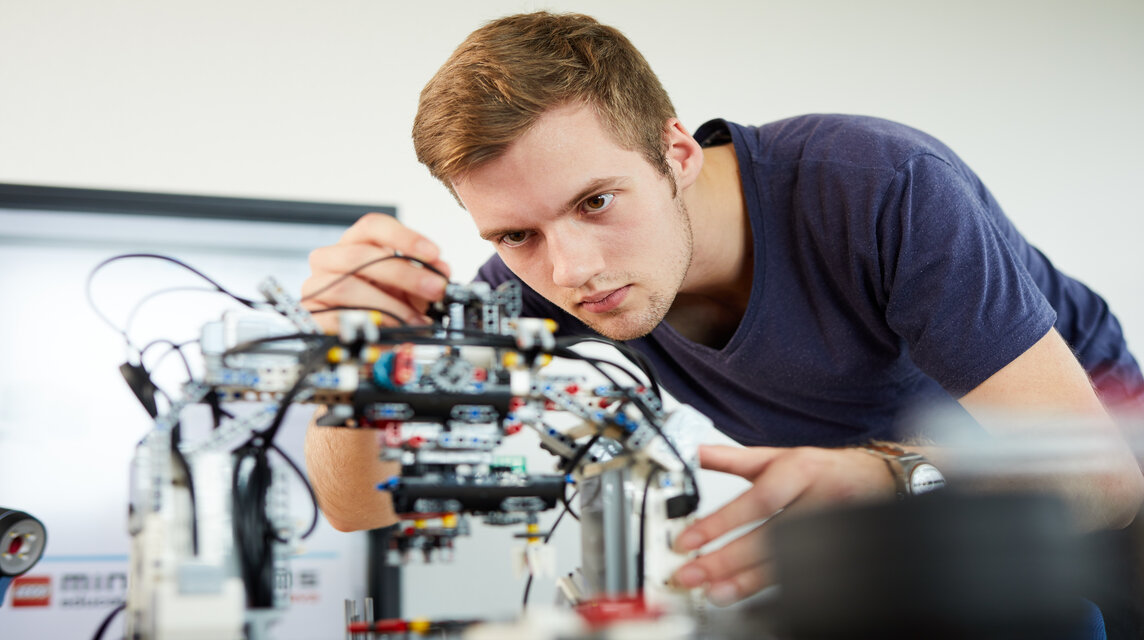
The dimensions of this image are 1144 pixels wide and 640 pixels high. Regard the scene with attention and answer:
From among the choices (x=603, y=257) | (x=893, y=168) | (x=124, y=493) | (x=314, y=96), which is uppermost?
(x=314, y=96)

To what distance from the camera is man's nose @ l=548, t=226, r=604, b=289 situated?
46.4 inches

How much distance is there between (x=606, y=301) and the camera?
1.26m

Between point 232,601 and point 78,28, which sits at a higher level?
point 78,28

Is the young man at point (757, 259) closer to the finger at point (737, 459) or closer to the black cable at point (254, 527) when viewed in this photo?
the finger at point (737, 459)

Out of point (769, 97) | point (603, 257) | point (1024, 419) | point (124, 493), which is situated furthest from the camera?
point (769, 97)

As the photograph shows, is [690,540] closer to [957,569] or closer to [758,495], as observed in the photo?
[758,495]

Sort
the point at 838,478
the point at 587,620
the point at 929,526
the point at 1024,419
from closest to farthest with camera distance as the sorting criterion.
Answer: the point at 929,526 < the point at 587,620 < the point at 838,478 < the point at 1024,419

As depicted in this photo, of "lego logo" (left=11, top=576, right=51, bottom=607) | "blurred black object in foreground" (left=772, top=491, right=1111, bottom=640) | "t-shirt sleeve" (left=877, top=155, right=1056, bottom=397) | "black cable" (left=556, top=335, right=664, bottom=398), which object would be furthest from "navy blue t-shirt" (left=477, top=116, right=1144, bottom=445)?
"lego logo" (left=11, top=576, right=51, bottom=607)

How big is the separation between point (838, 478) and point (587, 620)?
33cm

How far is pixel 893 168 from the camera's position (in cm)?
123

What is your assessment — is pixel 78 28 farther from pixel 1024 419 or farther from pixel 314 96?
pixel 1024 419

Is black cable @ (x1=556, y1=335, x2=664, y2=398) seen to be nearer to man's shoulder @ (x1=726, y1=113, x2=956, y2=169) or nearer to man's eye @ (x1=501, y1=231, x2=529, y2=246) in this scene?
man's eye @ (x1=501, y1=231, x2=529, y2=246)

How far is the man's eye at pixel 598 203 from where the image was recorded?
1211 millimetres

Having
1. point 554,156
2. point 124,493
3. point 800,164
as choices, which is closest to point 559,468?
point 554,156
